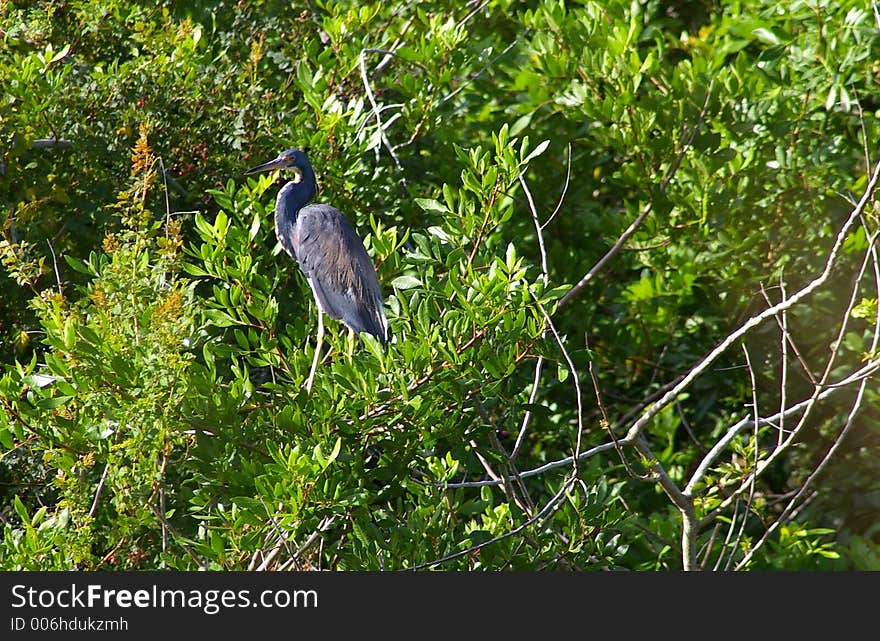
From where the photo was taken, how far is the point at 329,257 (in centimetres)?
341

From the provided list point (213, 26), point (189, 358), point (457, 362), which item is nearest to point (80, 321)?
point (189, 358)

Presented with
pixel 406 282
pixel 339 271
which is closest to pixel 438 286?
pixel 406 282

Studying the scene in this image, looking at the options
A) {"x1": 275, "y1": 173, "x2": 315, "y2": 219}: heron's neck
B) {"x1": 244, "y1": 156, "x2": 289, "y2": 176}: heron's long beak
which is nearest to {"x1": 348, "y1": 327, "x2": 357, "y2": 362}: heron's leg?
{"x1": 275, "y1": 173, "x2": 315, "y2": 219}: heron's neck

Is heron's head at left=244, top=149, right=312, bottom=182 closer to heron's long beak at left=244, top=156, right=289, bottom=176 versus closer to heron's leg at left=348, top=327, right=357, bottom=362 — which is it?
heron's long beak at left=244, top=156, right=289, bottom=176

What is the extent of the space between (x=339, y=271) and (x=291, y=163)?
51 centimetres

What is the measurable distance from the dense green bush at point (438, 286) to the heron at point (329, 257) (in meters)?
0.08

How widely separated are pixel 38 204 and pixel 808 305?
307 cm

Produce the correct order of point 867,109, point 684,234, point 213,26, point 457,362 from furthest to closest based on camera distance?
point 867,109 < point 684,234 < point 213,26 < point 457,362

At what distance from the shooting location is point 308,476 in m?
2.60

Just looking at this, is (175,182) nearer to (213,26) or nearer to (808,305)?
(213,26)

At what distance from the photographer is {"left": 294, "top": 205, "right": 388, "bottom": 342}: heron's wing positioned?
333cm

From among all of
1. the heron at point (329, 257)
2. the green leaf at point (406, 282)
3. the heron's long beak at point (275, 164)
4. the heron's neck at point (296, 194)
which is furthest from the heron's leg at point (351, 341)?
the heron's long beak at point (275, 164)

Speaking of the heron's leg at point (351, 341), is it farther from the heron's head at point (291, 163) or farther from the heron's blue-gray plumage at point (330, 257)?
the heron's head at point (291, 163)

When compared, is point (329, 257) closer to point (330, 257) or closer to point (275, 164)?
point (330, 257)
